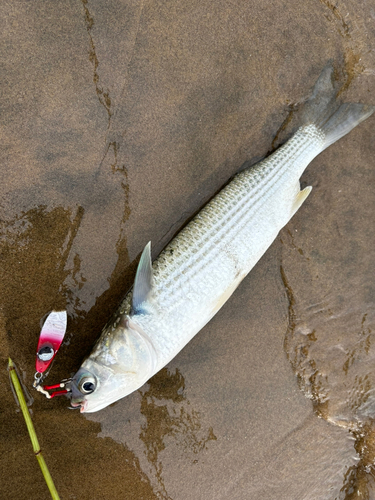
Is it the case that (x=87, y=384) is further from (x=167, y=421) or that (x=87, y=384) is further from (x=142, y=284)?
(x=167, y=421)

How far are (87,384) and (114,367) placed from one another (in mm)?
281

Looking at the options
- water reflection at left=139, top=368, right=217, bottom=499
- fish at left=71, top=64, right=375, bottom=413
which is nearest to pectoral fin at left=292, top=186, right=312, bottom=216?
fish at left=71, top=64, right=375, bottom=413

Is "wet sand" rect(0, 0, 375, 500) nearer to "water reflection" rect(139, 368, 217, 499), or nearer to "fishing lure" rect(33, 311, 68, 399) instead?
"water reflection" rect(139, 368, 217, 499)

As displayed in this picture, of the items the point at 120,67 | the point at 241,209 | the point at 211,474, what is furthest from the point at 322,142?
the point at 211,474

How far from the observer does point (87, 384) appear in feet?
10.0

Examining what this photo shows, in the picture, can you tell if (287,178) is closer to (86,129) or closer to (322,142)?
(322,142)

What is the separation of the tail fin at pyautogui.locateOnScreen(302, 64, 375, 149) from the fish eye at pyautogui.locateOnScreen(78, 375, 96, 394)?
380 cm

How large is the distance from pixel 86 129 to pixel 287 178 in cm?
242

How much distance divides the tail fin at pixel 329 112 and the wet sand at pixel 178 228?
147 millimetres

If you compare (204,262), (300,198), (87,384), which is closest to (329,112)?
(300,198)

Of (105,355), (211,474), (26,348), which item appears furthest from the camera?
(211,474)

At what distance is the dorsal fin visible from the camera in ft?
10.5

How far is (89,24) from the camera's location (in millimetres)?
3678

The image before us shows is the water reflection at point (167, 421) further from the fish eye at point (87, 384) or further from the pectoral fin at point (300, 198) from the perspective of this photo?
the pectoral fin at point (300, 198)
